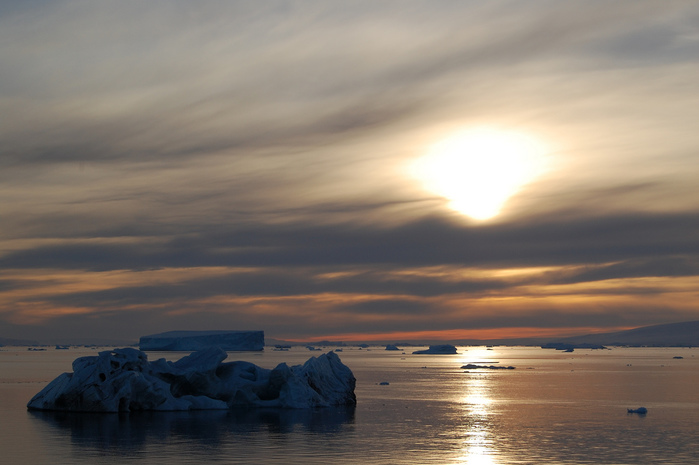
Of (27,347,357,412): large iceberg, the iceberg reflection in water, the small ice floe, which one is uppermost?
(27,347,357,412): large iceberg

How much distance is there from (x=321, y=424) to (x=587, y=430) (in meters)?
13.2

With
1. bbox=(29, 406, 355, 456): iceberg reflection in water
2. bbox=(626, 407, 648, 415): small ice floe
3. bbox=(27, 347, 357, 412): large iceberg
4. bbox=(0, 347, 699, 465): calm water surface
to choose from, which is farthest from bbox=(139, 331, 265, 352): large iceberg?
bbox=(626, 407, 648, 415): small ice floe

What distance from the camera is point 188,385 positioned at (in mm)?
46094

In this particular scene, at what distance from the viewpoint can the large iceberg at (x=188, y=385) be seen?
4138 centimetres

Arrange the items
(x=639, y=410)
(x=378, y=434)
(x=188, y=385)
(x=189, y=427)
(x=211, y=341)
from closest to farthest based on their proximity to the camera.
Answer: (x=378, y=434)
(x=189, y=427)
(x=639, y=410)
(x=188, y=385)
(x=211, y=341)

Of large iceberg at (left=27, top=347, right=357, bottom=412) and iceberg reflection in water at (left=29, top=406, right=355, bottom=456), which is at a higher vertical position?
large iceberg at (left=27, top=347, right=357, bottom=412)

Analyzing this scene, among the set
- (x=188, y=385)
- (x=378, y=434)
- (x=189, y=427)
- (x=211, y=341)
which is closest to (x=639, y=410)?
(x=378, y=434)

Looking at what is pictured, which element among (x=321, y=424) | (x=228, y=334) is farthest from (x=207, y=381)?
(x=228, y=334)

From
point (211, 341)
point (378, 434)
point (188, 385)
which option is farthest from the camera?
point (211, 341)

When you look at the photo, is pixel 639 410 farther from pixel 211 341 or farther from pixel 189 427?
pixel 211 341

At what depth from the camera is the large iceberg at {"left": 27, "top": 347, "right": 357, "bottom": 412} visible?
41375mm

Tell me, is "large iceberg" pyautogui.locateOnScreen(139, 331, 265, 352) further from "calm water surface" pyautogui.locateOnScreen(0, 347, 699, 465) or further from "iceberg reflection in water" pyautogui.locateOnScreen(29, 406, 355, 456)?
"iceberg reflection in water" pyautogui.locateOnScreen(29, 406, 355, 456)

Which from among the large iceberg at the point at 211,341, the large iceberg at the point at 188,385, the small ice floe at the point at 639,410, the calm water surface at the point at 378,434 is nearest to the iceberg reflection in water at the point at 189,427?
the calm water surface at the point at 378,434

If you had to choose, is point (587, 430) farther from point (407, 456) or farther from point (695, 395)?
point (695, 395)
